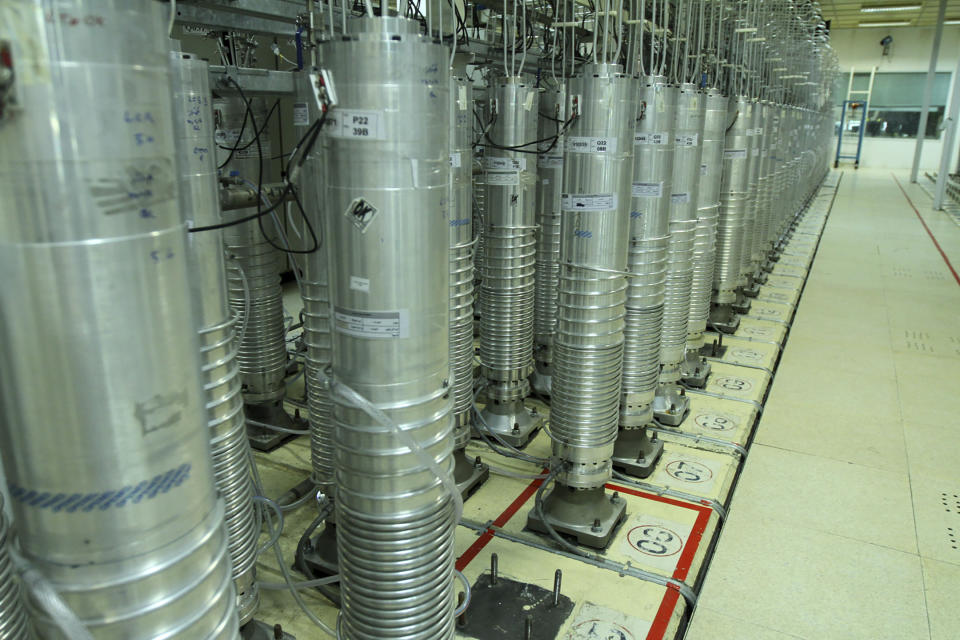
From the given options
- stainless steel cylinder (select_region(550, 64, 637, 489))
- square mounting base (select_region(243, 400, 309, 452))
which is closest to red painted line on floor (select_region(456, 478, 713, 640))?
stainless steel cylinder (select_region(550, 64, 637, 489))

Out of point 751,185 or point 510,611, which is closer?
point 510,611

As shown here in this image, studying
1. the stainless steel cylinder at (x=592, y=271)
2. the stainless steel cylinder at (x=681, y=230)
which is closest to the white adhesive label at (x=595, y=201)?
the stainless steel cylinder at (x=592, y=271)

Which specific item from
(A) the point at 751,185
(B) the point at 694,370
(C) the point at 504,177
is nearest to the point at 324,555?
(C) the point at 504,177

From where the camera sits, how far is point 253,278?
3.30 metres

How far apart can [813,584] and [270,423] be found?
Answer: 2.59m

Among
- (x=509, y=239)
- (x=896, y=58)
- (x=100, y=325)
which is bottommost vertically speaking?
(x=509, y=239)

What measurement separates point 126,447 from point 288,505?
202cm

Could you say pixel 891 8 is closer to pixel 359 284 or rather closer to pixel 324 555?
pixel 324 555

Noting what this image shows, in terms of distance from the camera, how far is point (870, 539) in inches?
110

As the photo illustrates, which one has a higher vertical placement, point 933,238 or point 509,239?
point 509,239

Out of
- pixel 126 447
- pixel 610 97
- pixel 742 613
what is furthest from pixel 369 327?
pixel 742 613

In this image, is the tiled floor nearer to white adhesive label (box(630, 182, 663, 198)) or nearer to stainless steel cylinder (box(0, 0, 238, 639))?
Result: white adhesive label (box(630, 182, 663, 198))

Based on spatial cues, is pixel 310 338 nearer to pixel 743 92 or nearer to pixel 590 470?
pixel 590 470

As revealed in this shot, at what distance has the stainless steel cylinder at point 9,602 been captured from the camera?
107 centimetres
